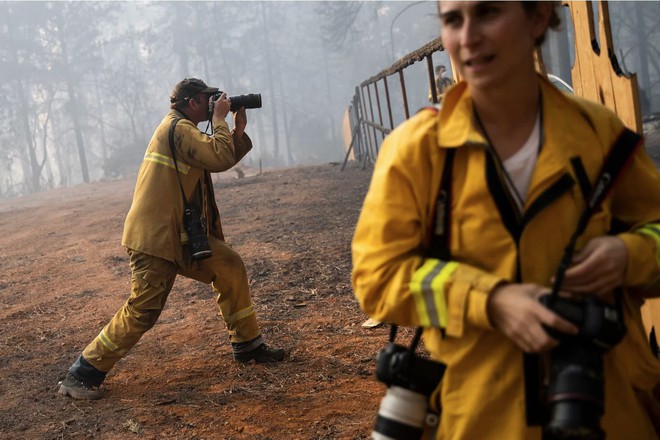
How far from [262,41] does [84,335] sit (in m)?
64.2

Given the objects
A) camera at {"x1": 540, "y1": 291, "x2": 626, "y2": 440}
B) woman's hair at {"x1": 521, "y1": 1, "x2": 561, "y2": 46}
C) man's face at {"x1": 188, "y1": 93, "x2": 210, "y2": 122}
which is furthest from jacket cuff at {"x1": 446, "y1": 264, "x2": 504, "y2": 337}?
man's face at {"x1": 188, "y1": 93, "x2": 210, "y2": 122}

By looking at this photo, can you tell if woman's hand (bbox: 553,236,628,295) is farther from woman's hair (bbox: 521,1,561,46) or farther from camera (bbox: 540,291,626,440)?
woman's hair (bbox: 521,1,561,46)

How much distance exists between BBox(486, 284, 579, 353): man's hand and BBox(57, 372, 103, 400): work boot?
3.94m

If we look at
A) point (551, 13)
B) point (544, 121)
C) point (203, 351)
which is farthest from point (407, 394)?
point (203, 351)

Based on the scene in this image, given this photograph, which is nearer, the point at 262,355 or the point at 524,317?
the point at 524,317

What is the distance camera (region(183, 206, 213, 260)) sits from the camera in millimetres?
4762

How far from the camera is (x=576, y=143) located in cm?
162

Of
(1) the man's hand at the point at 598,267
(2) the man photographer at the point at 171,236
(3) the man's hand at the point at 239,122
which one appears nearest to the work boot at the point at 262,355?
(2) the man photographer at the point at 171,236

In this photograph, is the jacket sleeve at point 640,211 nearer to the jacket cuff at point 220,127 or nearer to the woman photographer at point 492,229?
the woman photographer at point 492,229

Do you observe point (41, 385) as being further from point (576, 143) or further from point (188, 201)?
point (576, 143)

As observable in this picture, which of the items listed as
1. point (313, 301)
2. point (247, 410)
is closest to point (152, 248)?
point (247, 410)

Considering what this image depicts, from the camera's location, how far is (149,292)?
15.6ft

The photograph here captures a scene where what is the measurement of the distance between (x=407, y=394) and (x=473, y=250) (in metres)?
0.36

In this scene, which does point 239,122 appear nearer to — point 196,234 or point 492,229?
point 196,234
